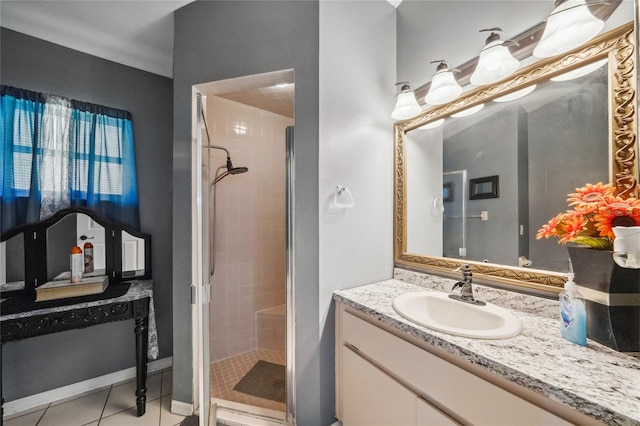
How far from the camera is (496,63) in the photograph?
1.13m

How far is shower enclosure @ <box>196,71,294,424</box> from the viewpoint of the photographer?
2268mm

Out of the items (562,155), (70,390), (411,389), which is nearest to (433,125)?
(562,155)

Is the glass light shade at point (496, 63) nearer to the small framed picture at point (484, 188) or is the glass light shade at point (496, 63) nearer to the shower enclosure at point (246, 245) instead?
the small framed picture at point (484, 188)

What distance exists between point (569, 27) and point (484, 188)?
2.19ft

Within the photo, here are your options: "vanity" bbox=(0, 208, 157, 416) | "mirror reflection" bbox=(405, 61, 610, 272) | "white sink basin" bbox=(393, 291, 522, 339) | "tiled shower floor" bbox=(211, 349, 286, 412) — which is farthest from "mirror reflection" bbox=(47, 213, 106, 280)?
"mirror reflection" bbox=(405, 61, 610, 272)

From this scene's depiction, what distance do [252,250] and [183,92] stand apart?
61.8 inches

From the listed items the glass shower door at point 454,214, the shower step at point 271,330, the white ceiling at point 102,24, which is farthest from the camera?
the shower step at point 271,330

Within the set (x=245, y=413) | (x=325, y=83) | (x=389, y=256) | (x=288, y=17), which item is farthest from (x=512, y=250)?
(x=245, y=413)

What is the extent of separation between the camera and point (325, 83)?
57.4 inches

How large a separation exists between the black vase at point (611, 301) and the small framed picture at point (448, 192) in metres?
0.66

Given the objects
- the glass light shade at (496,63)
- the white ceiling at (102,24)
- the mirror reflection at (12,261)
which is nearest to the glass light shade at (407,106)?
the glass light shade at (496,63)

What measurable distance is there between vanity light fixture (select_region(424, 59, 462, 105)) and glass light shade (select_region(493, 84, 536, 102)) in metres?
0.20

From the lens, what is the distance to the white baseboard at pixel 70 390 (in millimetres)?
1712

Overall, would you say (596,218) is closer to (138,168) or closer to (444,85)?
(444,85)
